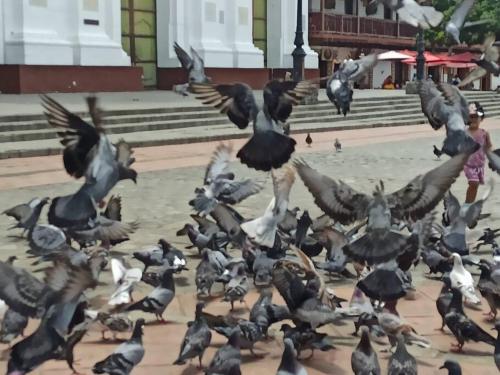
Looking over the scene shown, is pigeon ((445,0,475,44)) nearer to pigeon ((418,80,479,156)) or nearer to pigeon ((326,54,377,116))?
pigeon ((326,54,377,116))

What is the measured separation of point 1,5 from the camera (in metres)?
22.3

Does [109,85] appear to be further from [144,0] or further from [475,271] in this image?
[475,271]

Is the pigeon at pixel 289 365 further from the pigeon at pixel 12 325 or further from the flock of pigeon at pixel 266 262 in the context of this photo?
the pigeon at pixel 12 325

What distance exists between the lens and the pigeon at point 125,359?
3854 millimetres

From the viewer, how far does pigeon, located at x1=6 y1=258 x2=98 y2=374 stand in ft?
11.7

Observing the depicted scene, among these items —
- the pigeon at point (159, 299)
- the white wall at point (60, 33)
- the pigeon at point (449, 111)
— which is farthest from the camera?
the white wall at point (60, 33)

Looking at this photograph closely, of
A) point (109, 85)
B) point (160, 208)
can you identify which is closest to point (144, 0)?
point (109, 85)

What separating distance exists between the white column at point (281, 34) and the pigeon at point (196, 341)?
29440 mm

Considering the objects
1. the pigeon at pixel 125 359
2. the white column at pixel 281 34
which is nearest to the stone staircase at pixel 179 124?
the white column at pixel 281 34

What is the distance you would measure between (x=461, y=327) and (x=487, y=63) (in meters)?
3.30

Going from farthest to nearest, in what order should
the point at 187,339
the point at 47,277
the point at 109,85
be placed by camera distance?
1. the point at 109,85
2. the point at 187,339
3. the point at 47,277

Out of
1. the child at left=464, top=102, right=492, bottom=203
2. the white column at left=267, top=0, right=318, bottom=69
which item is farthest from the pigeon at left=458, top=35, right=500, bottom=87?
the white column at left=267, top=0, right=318, bottom=69

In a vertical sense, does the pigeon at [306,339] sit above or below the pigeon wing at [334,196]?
below

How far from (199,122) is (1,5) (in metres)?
7.03
